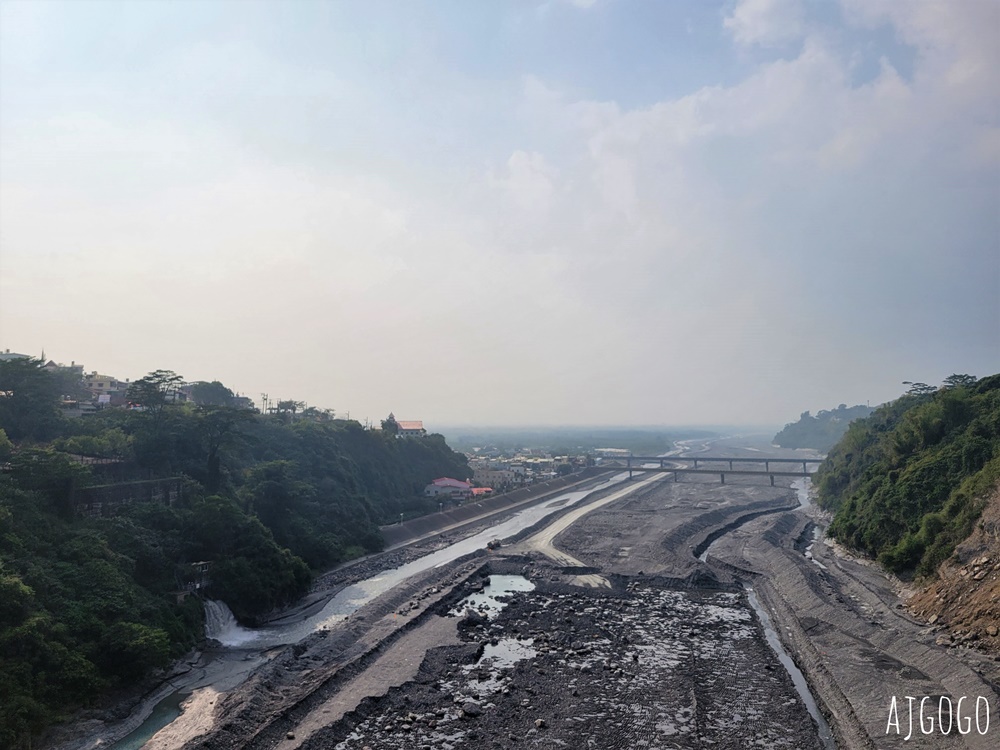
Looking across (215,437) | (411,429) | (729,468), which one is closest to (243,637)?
(215,437)

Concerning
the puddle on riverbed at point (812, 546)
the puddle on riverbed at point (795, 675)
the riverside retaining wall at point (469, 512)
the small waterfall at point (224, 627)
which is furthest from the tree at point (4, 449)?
the puddle on riverbed at point (812, 546)

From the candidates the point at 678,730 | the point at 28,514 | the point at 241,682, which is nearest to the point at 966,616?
the point at 678,730

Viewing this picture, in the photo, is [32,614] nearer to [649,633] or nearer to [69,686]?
[69,686]

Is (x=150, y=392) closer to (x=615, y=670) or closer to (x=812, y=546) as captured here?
(x=615, y=670)

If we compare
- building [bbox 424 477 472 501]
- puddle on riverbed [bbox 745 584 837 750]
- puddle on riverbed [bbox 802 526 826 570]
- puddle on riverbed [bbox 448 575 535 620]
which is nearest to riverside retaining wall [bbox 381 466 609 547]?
building [bbox 424 477 472 501]

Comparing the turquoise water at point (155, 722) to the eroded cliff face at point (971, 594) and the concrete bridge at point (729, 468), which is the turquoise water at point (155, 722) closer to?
the eroded cliff face at point (971, 594)

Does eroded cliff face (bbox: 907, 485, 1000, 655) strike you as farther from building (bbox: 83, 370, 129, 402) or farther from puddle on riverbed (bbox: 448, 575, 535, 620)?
building (bbox: 83, 370, 129, 402)
